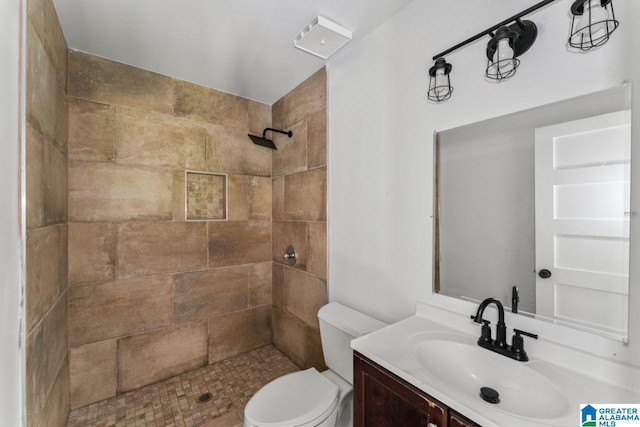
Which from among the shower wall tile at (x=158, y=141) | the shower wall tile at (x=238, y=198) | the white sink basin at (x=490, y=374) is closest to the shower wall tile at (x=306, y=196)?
the shower wall tile at (x=238, y=198)

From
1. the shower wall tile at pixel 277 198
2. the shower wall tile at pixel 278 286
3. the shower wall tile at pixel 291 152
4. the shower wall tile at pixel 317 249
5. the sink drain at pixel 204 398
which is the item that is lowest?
the sink drain at pixel 204 398

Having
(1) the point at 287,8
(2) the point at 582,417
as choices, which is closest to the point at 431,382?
(2) the point at 582,417

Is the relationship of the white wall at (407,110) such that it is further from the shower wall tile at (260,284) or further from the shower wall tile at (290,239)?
the shower wall tile at (260,284)

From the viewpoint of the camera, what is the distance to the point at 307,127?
7.11 ft

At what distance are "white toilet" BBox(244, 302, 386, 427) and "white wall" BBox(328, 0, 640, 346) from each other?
0.18m

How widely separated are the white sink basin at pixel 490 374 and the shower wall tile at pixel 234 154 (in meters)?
1.92

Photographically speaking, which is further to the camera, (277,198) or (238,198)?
(277,198)

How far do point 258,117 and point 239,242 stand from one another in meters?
1.16

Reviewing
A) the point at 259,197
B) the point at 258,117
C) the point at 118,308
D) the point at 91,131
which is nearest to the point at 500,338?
the point at 259,197

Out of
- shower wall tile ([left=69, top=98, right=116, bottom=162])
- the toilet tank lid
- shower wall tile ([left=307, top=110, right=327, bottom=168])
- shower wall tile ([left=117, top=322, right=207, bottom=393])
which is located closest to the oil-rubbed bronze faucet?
the toilet tank lid

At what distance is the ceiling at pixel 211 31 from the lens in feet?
4.69

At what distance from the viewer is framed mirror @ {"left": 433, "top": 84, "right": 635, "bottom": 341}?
2.83 feet

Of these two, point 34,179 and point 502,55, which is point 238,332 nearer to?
point 34,179

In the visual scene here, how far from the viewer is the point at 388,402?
962 millimetres
